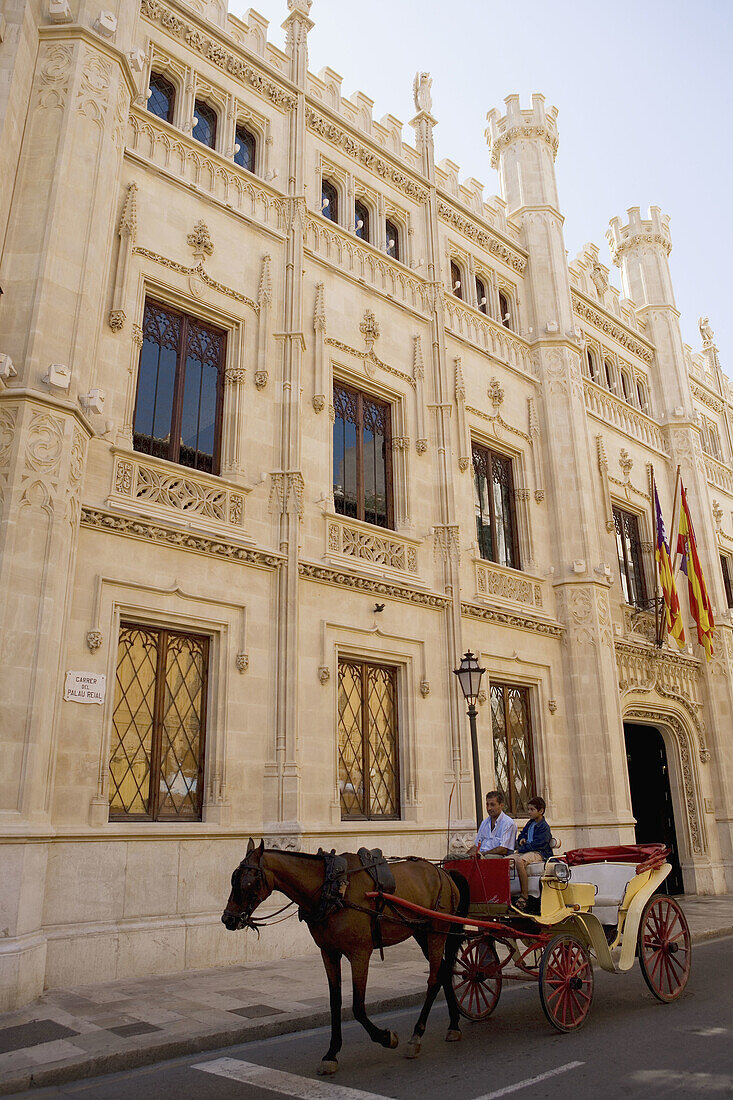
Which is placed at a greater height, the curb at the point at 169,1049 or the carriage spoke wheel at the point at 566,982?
the carriage spoke wheel at the point at 566,982

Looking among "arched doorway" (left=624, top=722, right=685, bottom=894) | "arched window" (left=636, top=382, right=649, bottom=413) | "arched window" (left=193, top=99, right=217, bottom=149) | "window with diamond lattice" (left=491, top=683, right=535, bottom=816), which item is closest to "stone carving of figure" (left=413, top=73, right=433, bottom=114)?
"arched window" (left=193, top=99, right=217, bottom=149)

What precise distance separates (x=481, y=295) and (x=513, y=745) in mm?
11068

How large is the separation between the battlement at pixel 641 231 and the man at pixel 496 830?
22740 millimetres

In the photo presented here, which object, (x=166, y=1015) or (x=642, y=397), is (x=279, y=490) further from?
(x=642, y=397)

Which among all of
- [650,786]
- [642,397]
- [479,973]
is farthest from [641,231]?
[479,973]

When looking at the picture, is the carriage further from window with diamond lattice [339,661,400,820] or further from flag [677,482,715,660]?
flag [677,482,715,660]

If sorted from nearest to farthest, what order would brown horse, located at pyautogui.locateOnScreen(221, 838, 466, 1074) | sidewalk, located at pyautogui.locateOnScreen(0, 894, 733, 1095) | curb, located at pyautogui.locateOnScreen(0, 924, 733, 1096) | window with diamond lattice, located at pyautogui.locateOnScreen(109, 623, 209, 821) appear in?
curb, located at pyautogui.locateOnScreen(0, 924, 733, 1096)
brown horse, located at pyautogui.locateOnScreen(221, 838, 466, 1074)
sidewalk, located at pyautogui.locateOnScreen(0, 894, 733, 1095)
window with diamond lattice, located at pyautogui.locateOnScreen(109, 623, 209, 821)

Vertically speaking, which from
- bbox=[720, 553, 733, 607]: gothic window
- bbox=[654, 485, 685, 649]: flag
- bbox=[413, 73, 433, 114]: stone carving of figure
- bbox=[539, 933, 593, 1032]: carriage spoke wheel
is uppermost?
bbox=[413, 73, 433, 114]: stone carving of figure

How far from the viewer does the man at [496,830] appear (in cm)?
912

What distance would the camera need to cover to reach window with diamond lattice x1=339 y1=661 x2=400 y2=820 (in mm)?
13242

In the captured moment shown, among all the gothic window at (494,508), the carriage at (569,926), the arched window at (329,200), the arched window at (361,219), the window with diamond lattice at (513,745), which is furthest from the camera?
the gothic window at (494,508)

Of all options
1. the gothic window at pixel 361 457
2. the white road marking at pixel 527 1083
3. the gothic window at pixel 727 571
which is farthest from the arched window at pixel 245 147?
the gothic window at pixel 727 571

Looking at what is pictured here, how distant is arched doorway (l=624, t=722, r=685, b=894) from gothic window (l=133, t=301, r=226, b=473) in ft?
43.8

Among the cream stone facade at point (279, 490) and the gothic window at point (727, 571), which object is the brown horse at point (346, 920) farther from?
the gothic window at point (727, 571)
